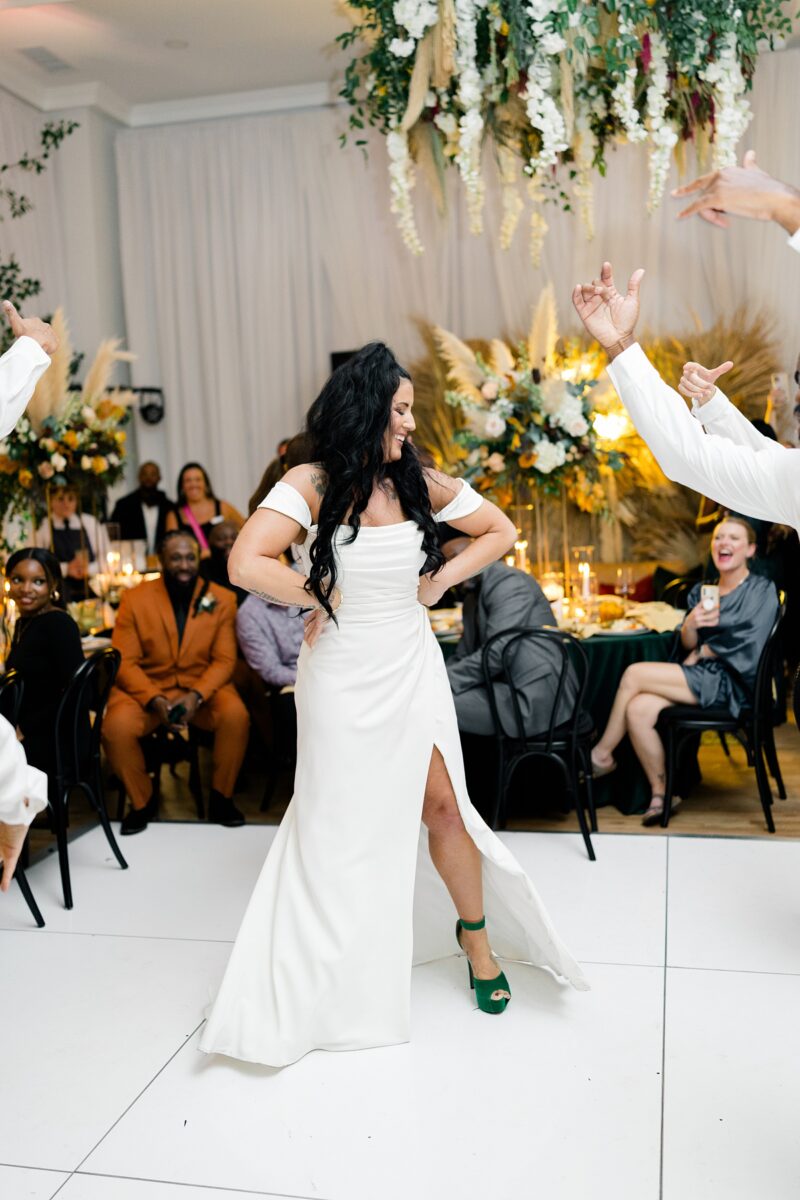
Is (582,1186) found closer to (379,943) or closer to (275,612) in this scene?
(379,943)

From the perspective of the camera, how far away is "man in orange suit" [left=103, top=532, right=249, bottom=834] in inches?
195

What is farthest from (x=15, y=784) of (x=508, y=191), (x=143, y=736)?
(x=508, y=191)

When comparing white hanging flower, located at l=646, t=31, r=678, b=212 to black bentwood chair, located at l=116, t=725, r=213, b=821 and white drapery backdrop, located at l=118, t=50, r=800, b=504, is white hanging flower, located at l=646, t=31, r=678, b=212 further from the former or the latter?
white drapery backdrop, located at l=118, t=50, r=800, b=504

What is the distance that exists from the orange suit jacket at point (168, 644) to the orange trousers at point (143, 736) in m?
0.08

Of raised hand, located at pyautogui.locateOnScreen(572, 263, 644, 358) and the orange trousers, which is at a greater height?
raised hand, located at pyautogui.locateOnScreen(572, 263, 644, 358)

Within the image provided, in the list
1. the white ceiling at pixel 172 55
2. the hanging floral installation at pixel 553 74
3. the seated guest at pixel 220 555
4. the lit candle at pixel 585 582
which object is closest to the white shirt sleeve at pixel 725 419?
the hanging floral installation at pixel 553 74

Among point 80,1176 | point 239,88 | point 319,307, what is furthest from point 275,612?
point 239,88

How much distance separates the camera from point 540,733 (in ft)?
14.8

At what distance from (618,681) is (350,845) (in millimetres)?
2458

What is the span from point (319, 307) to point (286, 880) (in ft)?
26.0

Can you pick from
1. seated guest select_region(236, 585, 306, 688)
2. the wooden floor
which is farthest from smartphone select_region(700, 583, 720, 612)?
seated guest select_region(236, 585, 306, 688)

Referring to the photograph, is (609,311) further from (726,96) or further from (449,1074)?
(726,96)

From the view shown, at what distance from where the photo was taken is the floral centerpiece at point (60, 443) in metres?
5.68

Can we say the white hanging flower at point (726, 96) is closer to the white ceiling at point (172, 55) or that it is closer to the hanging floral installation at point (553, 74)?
the hanging floral installation at point (553, 74)
